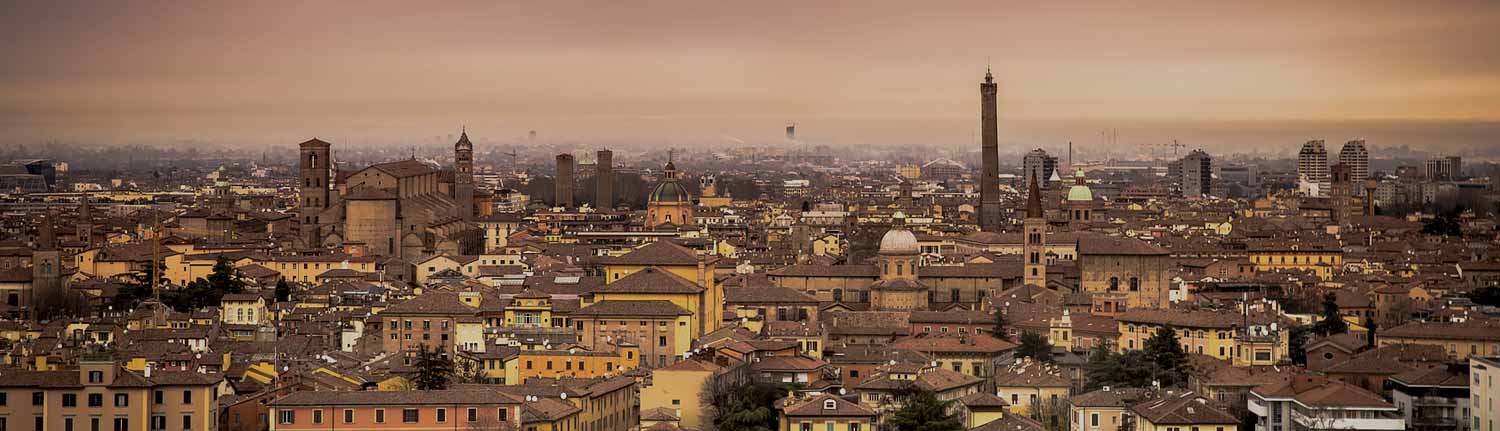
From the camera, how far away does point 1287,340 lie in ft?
115

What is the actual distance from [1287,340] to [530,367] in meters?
11.0

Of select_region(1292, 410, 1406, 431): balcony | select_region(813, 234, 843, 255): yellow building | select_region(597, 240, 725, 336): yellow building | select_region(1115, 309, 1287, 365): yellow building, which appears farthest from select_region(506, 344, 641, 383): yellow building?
select_region(813, 234, 843, 255): yellow building

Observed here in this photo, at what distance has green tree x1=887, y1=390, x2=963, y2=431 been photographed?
27.2 m

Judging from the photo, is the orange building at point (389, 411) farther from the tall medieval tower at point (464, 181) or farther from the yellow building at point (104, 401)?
the tall medieval tower at point (464, 181)

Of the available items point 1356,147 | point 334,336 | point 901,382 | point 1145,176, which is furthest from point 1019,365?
point 1145,176

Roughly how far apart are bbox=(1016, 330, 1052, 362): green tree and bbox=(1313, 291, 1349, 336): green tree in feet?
15.3

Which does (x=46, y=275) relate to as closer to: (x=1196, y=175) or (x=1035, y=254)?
(x=1035, y=254)

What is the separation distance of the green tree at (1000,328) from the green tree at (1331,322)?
4657mm

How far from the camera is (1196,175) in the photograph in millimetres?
125375

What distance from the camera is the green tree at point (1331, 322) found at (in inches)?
1508

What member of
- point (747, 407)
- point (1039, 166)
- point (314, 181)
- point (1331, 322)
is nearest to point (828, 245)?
point (314, 181)

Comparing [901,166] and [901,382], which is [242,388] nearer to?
[901,382]

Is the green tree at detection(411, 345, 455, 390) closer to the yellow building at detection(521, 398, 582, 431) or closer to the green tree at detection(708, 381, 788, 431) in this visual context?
the yellow building at detection(521, 398, 582, 431)

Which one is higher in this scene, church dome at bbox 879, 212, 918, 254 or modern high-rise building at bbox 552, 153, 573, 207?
modern high-rise building at bbox 552, 153, 573, 207
